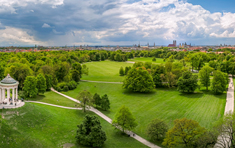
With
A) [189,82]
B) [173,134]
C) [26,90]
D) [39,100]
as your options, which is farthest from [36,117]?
[189,82]

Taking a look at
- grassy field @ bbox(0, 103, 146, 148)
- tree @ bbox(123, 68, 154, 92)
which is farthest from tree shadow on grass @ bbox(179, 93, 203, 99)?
grassy field @ bbox(0, 103, 146, 148)

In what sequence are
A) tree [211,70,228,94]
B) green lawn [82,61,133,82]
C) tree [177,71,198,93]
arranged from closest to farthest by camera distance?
tree [211,70,228,94] → tree [177,71,198,93] → green lawn [82,61,133,82]

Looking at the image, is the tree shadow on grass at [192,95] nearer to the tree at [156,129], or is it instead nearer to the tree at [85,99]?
the tree at [156,129]

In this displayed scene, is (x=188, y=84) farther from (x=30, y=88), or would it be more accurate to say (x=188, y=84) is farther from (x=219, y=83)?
(x=30, y=88)

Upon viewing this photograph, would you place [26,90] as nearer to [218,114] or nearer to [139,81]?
[139,81]

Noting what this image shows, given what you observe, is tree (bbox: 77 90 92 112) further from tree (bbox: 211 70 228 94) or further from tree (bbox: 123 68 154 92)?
tree (bbox: 211 70 228 94)

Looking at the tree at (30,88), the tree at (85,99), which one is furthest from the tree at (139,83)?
the tree at (30,88)
